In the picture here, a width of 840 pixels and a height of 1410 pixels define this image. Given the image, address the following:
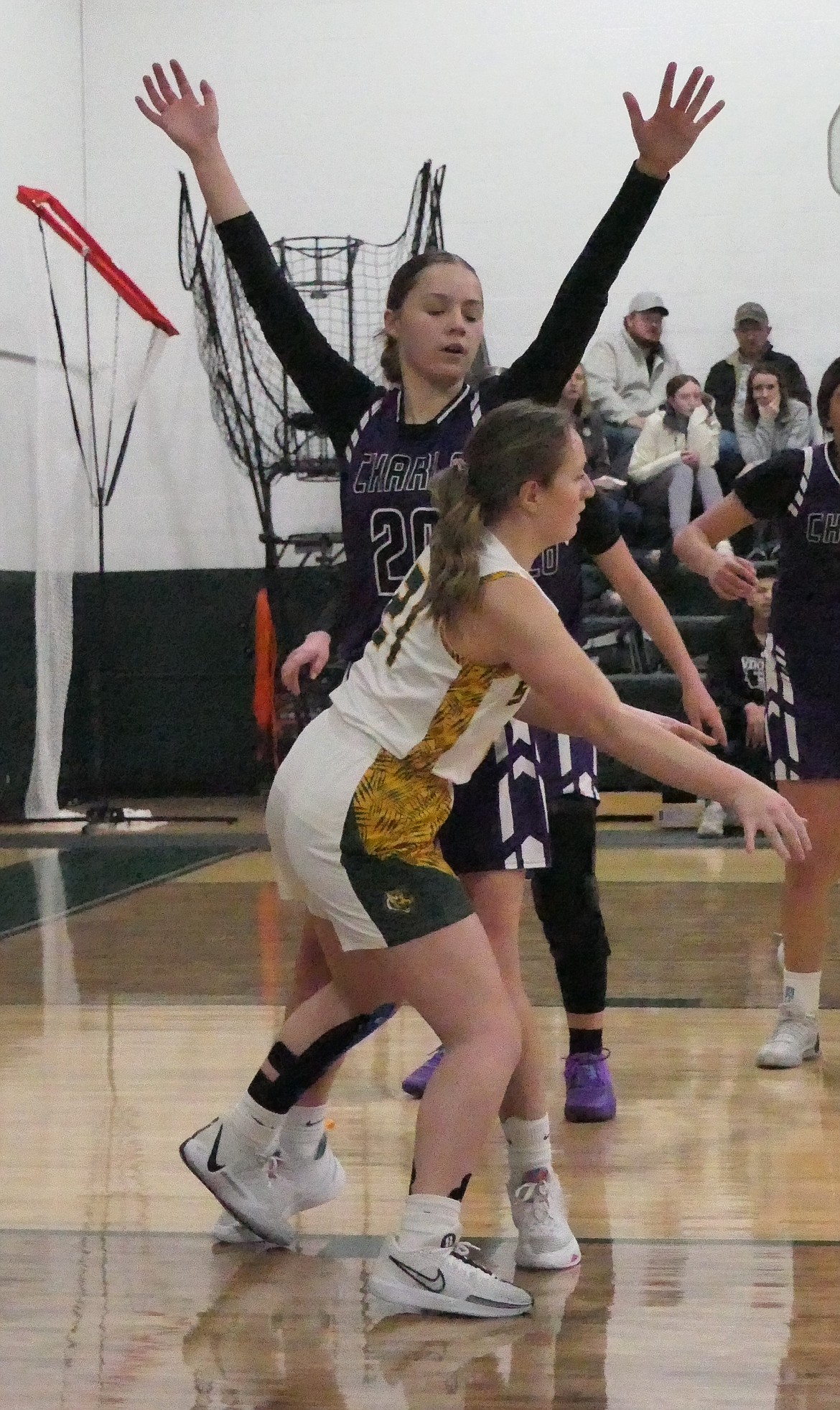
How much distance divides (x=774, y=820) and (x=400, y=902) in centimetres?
50

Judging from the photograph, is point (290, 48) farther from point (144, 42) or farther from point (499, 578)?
point (499, 578)

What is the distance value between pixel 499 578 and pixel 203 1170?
0.96 m

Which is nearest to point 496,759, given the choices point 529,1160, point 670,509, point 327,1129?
point 529,1160

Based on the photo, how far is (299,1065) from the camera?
8.14 feet

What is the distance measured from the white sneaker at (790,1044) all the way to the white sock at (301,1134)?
1.28 meters

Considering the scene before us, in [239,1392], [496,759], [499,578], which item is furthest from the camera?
[496,759]

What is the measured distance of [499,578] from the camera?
88.0 inches

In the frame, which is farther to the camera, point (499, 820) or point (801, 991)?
point (801, 991)

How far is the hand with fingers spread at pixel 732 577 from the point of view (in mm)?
3473

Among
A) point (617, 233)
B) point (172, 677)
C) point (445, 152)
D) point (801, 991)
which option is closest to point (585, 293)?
point (617, 233)

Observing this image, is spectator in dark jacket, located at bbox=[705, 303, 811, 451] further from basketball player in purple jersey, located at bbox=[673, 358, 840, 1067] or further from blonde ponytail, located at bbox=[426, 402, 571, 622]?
blonde ponytail, located at bbox=[426, 402, 571, 622]

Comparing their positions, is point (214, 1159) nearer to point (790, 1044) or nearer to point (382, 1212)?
point (382, 1212)

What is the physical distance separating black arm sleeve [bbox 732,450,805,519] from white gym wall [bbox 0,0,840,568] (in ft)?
21.1

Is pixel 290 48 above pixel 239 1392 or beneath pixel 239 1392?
above
